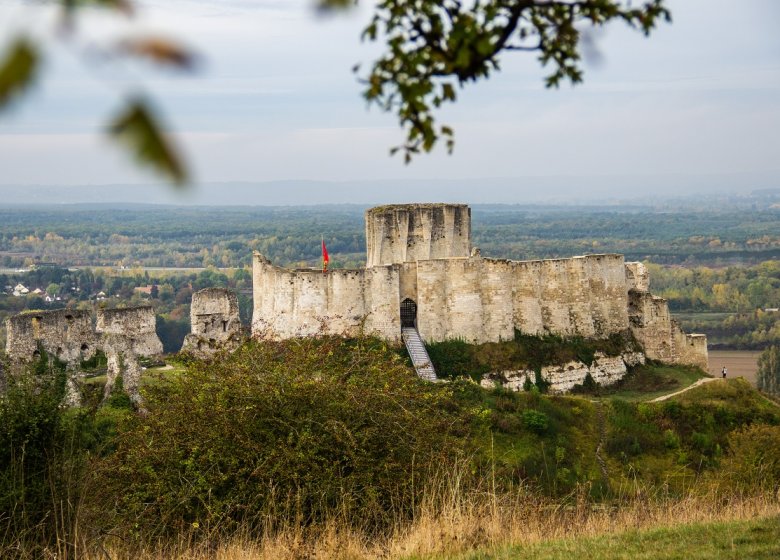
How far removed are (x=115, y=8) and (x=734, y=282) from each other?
140 metres

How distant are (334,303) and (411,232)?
5.37 metres

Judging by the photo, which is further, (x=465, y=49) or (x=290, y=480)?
(x=290, y=480)

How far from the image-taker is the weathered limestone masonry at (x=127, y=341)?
92.9 feet

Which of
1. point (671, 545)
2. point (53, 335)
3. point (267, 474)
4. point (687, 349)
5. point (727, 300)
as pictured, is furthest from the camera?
point (727, 300)

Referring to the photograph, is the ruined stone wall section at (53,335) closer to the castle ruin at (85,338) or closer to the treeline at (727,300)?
the castle ruin at (85,338)

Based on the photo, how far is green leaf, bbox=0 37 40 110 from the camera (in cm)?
277

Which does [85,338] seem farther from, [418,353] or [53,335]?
[418,353]

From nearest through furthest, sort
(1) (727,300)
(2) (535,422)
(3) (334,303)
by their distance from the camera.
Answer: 1. (2) (535,422)
2. (3) (334,303)
3. (1) (727,300)

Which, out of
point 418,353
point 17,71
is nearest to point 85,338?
point 418,353

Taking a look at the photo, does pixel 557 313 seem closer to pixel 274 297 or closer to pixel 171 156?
pixel 274 297

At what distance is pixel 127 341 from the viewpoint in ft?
95.2

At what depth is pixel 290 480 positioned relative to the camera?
583 inches

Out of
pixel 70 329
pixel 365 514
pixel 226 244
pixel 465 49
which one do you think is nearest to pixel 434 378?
pixel 70 329

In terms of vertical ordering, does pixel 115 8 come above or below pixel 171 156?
above
